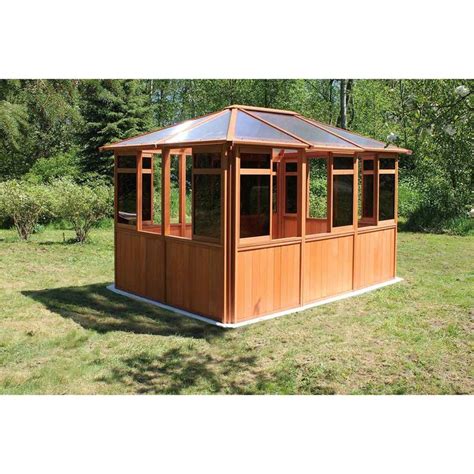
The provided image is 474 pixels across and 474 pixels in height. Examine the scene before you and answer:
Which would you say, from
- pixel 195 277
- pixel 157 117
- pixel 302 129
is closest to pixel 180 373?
pixel 195 277

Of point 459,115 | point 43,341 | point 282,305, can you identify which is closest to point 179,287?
point 282,305

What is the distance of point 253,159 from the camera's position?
7.68 meters

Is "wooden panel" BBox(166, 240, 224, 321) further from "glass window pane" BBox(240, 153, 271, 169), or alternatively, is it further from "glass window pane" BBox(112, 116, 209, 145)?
"glass window pane" BBox(112, 116, 209, 145)

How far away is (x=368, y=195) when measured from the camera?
10.5 m

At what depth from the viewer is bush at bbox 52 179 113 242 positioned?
14.8 meters

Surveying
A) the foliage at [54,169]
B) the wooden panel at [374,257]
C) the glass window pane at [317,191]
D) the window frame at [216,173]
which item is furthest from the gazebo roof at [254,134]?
the foliage at [54,169]

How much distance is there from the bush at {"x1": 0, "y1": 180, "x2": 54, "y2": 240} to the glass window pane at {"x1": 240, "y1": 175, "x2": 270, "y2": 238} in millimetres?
9379

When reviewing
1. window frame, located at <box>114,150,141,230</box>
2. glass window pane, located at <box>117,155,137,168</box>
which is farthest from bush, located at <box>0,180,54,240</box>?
glass window pane, located at <box>117,155,137,168</box>

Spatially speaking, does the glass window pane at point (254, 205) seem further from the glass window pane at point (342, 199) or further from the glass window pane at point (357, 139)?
the glass window pane at point (357, 139)

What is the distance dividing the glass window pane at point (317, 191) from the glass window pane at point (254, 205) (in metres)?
7.43

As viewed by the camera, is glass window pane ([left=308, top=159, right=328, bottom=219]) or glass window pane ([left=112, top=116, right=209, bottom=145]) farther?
glass window pane ([left=308, top=159, right=328, bottom=219])

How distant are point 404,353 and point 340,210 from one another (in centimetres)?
311

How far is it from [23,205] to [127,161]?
706cm

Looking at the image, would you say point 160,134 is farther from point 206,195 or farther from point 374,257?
point 374,257
